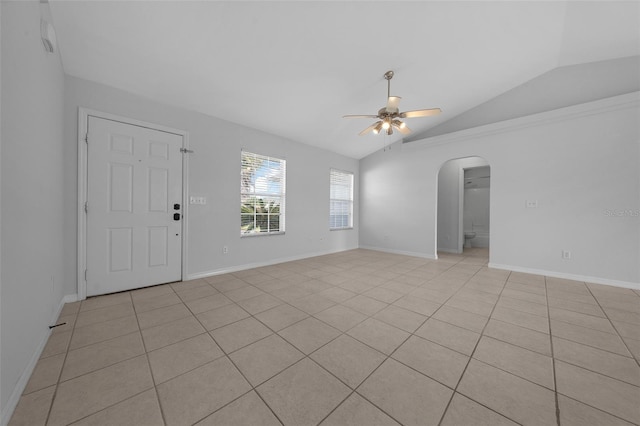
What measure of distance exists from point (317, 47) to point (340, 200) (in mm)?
3977

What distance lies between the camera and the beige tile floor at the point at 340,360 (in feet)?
3.87

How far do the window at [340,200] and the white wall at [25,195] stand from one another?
4.77 metres

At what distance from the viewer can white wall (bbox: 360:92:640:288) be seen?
323cm

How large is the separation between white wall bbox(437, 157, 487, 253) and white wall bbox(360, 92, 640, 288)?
4.48 ft

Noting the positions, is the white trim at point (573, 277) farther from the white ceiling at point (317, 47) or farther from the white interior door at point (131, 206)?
the white interior door at point (131, 206)

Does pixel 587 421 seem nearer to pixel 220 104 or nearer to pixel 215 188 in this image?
pixel 215 188

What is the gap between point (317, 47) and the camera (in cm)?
263

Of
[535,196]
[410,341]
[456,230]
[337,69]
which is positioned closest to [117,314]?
[410,341]

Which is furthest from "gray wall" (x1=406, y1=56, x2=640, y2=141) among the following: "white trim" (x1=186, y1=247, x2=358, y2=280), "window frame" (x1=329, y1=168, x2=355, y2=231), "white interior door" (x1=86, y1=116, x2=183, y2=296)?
"white interior door" (x1=86, y1=116, x2=183, y2=296)

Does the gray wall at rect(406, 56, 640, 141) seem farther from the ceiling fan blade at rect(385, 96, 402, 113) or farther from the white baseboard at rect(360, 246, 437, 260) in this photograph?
the white baseboard at rect(360, 246, 437, 260)

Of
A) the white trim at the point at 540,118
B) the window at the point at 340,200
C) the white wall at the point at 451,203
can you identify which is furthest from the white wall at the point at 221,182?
the white wall at the point at 451,203

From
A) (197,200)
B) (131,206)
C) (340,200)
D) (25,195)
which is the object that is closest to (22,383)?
(25,195)

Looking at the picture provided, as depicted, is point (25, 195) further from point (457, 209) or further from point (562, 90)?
point (457, 209)

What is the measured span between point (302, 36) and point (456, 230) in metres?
5.81
